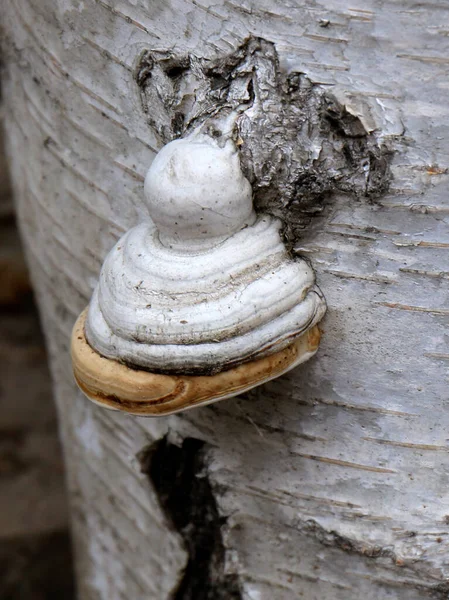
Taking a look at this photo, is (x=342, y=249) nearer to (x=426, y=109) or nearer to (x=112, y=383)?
(x=426, y=109)

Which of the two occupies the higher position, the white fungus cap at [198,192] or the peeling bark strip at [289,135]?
the peeling bark strip at [289,135]

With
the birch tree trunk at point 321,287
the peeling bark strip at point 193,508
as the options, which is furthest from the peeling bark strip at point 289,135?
the peeling bark strip at point 193,508

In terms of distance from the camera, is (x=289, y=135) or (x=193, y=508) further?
(x=193, y=508)

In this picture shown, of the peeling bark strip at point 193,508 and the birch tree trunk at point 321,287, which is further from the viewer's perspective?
the peeling bark strip at point 193,508

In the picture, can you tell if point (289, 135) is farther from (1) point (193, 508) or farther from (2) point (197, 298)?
(1) point (193, 508)

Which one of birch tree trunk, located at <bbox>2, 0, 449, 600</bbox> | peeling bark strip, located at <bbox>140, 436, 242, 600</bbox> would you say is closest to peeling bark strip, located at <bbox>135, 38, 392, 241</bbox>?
birch tree trunk, located at <bbox>2, 0, 449, 600</bbox>

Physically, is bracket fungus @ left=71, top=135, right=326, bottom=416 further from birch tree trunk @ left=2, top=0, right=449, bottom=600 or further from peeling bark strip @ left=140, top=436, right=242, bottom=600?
peeling bark strip @ left=140, top=436, right=242, bottom=600

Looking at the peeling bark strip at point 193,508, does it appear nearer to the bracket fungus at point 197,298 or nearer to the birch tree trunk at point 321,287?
the birch tree trunk at point 321,287

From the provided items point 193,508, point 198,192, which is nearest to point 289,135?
point 198,192
